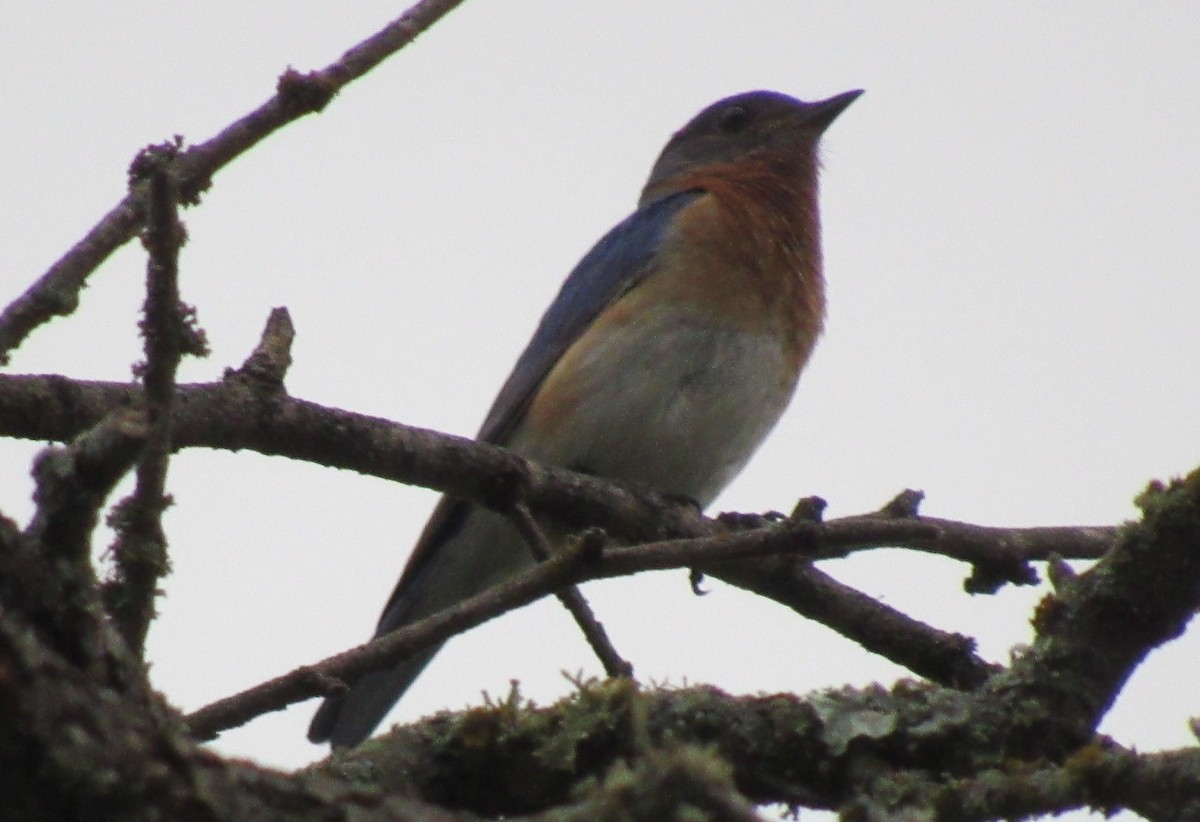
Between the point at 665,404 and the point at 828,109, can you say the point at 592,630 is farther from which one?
the point at 828,109

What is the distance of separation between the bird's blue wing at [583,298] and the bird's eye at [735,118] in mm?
1642

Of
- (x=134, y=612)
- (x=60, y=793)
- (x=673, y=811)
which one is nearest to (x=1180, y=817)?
(x=673, y=811)

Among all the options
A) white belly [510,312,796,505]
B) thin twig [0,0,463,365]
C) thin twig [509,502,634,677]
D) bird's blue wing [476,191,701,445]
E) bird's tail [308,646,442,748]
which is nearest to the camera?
thin twig [0,0,463,365]

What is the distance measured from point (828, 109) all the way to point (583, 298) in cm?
267

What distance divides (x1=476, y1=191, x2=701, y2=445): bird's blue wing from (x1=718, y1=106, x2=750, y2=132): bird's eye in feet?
5.39

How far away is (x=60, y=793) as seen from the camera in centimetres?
194

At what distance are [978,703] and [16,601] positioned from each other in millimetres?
2370

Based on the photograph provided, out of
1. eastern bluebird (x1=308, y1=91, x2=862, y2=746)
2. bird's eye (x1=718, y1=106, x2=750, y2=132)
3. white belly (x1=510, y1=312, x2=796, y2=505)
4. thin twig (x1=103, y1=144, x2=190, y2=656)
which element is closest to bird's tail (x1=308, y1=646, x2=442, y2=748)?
eastern bluebird (x1=308, y1=91, x2=862, y2=746)

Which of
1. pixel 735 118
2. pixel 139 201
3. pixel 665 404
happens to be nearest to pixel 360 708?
pixel 665 404

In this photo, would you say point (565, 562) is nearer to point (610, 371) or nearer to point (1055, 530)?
point (1055, 530)

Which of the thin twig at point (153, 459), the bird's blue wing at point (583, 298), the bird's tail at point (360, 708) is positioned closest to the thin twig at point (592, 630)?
the thin twig at point (153, 459)

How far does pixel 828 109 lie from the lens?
32.2 ft

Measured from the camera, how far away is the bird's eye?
33.0 feet

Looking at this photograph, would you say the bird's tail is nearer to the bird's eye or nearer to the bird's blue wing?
the bird's blue wing
